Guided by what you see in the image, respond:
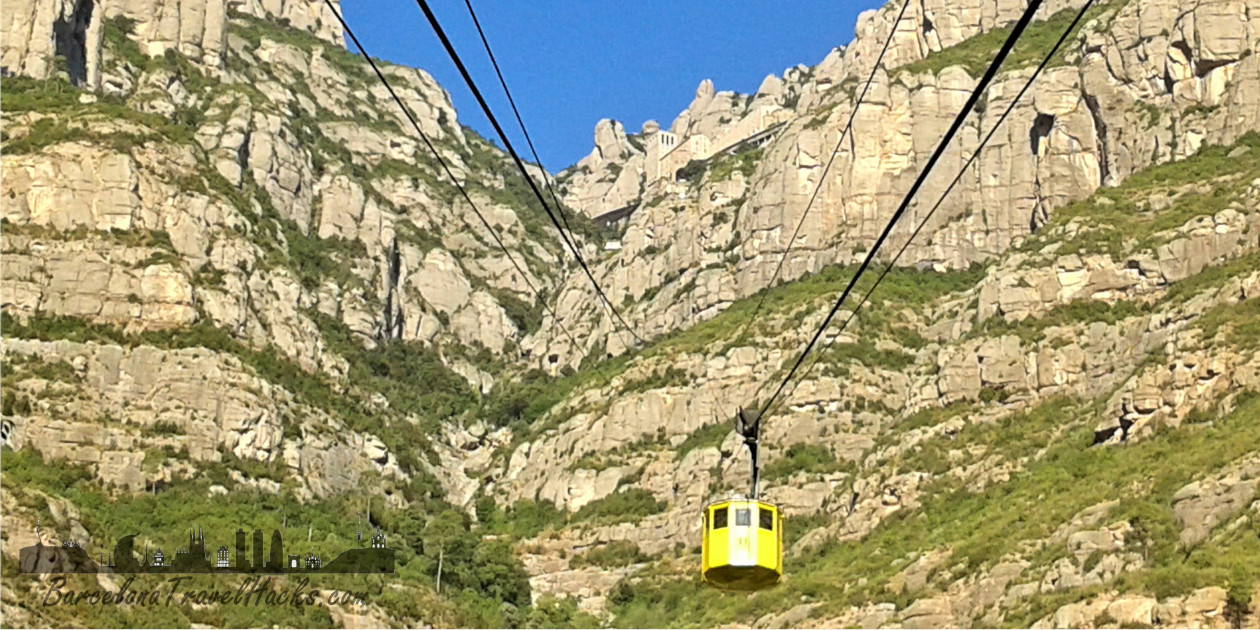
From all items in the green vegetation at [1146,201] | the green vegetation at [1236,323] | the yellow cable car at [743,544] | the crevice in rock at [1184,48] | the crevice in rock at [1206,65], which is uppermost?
the crevice in rock at [1184,48]

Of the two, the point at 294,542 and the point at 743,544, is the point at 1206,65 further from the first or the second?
the point at 743,544

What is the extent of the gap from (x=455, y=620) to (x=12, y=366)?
33.3m

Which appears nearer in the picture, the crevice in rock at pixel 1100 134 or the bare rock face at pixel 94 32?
the crevice in rock at pixel 1100 134

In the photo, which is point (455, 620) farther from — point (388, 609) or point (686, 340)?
point (686, 340)

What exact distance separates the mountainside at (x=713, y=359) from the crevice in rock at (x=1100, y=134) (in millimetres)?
289

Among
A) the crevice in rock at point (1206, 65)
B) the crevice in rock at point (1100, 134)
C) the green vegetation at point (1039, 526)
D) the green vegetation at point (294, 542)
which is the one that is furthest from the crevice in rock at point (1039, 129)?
the green vegetation at point (294, 542)

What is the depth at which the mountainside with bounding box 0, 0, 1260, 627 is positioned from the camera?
95.4 meters

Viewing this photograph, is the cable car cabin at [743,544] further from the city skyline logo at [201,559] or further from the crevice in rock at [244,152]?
the crevice in rock at [244,152]

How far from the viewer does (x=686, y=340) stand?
484 feet

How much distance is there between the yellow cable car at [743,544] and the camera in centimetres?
3853

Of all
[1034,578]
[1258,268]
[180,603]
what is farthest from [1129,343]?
[180,603]

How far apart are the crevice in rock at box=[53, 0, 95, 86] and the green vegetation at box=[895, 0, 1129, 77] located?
71646 mm

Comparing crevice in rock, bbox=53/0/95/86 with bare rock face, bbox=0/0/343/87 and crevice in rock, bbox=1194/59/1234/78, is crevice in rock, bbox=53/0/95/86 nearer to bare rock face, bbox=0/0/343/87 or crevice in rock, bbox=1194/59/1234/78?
bare rock face, bbox=0/0/343/87

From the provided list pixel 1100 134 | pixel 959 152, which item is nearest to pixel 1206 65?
pixel 1100 134
